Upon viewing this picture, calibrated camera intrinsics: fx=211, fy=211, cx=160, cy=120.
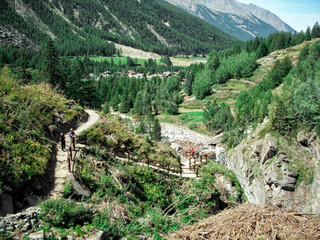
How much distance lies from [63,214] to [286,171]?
27875 mm

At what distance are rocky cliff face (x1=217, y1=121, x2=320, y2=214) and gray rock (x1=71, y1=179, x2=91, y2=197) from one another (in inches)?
870

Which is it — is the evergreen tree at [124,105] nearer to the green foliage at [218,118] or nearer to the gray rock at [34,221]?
the green foliage at [218,118]

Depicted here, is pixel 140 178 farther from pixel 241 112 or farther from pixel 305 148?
pixel 241 112

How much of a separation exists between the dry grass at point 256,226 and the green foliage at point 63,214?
3335 mm

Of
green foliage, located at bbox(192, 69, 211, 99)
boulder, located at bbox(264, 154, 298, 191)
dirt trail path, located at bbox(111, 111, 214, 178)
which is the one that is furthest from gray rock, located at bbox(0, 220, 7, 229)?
green foliage, located at bbox(192, 69, 211, 99)

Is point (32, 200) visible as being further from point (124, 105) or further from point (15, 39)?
point (15, 39)

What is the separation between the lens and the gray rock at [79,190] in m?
9.02

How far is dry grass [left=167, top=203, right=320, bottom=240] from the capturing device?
5.04 meters

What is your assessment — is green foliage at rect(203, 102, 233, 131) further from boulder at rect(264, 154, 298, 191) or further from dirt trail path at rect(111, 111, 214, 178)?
boulder at rect(264, 154, 298, 191)

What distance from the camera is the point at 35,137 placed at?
1085 cm

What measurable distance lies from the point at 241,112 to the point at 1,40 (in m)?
152

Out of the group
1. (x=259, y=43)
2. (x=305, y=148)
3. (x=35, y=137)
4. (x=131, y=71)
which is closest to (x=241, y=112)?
(x=305, y=148)

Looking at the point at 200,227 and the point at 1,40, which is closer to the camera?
the point at 200,227

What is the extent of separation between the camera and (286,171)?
87.9 feet
